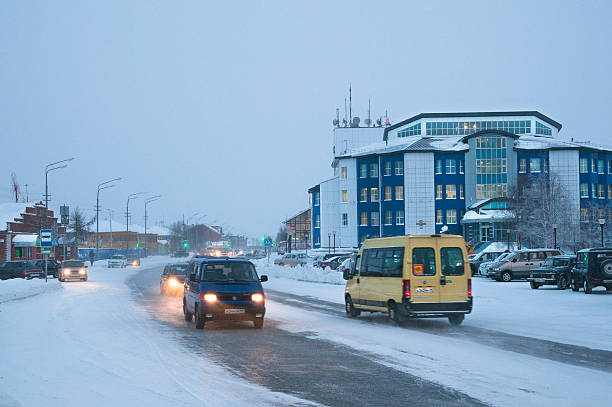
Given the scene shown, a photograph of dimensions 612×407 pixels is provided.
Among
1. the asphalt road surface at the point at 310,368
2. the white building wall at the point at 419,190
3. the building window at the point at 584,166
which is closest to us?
the asphalt road surface at the point at 310,368

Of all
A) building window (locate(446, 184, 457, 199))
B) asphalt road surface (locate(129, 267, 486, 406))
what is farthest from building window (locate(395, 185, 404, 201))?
asphalt road surface (locate(129, 267, 486, 406))

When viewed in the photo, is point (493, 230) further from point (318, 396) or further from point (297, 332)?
point (318, 396)

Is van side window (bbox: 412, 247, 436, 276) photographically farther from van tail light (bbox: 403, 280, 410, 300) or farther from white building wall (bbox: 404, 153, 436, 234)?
white building wall (bbox: 404, 153, 436, 234)

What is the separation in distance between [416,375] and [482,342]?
4.60 meters

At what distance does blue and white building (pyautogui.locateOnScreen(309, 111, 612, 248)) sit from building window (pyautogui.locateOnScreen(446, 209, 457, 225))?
0.42ft

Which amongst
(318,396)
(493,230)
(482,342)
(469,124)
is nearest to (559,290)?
(482,342)

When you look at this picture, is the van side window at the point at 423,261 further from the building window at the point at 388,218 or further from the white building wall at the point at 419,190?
the building window at the point at 388,218

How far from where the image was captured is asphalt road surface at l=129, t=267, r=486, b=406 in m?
9.01

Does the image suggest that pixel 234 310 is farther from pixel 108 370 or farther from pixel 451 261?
pixel 108 370

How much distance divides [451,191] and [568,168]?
48.2ft

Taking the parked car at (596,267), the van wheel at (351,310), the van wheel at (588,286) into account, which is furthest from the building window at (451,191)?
the van wheel at (351,310)

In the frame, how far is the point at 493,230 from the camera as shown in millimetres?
80812

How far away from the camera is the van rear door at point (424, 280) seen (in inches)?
696

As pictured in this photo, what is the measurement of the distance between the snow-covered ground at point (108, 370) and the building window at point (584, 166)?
Answer: 7849 centimetres
